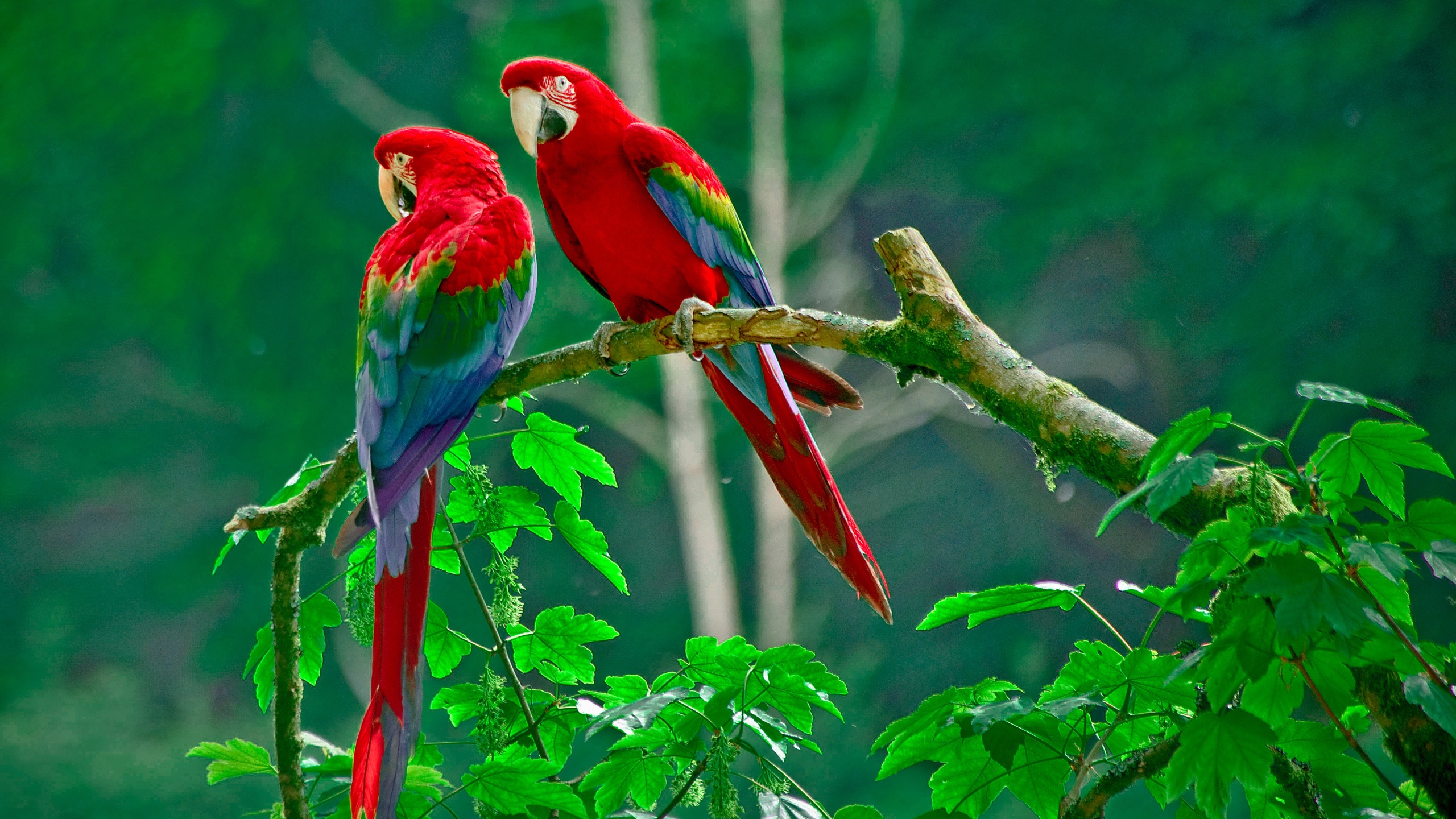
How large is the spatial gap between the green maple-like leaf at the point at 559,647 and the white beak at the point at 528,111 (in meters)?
0.54

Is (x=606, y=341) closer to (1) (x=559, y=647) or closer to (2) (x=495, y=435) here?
(2) (x=495, y=435)

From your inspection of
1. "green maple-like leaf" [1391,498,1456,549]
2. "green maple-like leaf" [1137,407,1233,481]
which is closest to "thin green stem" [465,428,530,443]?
"green maple-like leaf" [1137,407,1233,481]

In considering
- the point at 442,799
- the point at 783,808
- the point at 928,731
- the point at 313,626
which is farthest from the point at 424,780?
the point at 928,731

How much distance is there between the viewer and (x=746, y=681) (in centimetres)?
79

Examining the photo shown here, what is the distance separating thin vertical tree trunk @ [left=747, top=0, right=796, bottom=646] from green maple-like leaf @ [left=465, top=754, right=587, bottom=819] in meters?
2.64

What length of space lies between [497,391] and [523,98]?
1.19 feet

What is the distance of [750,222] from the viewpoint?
3439 millimetres

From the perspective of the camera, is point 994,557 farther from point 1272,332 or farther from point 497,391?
point 497,391

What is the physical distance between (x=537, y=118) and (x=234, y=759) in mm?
739

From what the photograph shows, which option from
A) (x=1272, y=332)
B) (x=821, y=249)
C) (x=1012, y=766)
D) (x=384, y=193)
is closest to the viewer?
(x=1012, y=766)

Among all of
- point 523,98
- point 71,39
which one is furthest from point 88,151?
point 523,98

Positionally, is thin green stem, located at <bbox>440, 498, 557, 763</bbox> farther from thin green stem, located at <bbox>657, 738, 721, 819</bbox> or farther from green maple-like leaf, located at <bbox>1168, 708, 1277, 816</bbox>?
green maple-like leaf, located at <bbox>1168, 708, 1277, 816</bbox>

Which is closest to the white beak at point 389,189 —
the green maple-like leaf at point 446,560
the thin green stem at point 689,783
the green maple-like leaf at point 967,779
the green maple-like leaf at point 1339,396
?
the green maple-like leaf at point 446,560

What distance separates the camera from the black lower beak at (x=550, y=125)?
1.15 metres
